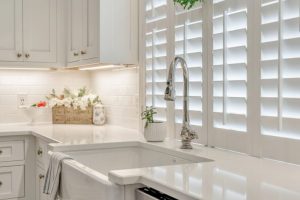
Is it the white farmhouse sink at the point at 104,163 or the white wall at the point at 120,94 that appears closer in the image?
the white farmhouse sink at the point at 104,163

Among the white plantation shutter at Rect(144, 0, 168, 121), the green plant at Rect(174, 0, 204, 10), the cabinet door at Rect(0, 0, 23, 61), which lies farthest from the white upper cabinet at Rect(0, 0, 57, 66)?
the green plant at Rect(174, 0, 204, 10)

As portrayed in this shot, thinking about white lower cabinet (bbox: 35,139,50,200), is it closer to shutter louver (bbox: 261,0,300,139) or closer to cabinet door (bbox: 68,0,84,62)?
cabinet door (bbox: 68,0,84,62)

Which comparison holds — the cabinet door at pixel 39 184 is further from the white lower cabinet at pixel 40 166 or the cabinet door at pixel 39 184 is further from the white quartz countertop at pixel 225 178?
the white quartz countertop at pixel 225 178

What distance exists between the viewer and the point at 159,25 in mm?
2500

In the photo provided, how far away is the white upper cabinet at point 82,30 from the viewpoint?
2.78m

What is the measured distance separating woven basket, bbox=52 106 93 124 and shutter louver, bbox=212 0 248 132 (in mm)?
1655

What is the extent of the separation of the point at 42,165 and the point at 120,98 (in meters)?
0.82

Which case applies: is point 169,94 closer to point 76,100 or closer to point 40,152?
point 40,152

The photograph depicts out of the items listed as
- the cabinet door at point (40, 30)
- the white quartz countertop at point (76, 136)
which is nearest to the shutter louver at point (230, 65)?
the white quartz countertop at point (76, 136)

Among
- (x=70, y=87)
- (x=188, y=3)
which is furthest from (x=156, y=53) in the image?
(x=70, y=87)

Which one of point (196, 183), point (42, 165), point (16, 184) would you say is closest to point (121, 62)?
point (42, 165)

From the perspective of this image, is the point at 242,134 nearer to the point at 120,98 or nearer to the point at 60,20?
the point at 120,98

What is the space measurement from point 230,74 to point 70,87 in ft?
7.25

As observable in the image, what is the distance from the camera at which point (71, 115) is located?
3.42 m
